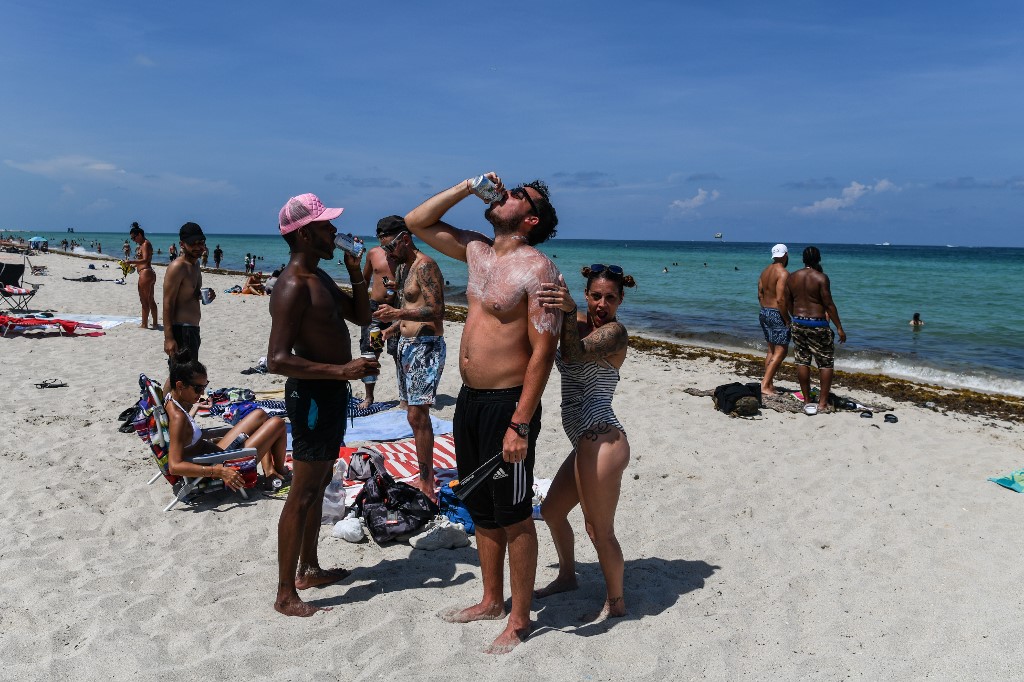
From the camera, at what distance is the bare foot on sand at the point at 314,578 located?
4.04 m

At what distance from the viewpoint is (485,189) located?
3361mm

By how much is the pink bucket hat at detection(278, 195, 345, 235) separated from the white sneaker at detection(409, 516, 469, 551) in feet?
7.19

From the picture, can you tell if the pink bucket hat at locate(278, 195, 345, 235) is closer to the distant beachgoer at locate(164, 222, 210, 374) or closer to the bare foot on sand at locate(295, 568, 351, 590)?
the bare foot on sand at locate(295, 568, 351, 590)

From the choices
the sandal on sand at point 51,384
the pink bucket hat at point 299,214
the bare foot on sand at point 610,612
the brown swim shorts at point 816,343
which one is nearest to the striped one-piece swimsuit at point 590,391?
the bare foot on sand at point 610,612

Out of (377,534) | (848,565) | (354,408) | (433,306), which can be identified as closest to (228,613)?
(377,534)

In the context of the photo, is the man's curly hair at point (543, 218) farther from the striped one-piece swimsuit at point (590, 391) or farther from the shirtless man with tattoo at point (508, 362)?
the striped one-piece swimsuit at point (590, 391)

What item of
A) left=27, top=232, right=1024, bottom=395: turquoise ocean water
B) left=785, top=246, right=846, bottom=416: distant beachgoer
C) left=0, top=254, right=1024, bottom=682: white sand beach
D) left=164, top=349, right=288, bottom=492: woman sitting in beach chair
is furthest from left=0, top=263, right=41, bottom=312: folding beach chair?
left=785, top=246, right=846, bottom=416: distant beachgoer

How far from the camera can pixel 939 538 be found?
16.2ft

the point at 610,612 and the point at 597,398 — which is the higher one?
the point at 597,398

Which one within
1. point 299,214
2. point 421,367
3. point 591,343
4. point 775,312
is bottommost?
point 421,367

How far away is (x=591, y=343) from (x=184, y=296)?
193 inches

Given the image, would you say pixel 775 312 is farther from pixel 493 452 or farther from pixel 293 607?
pixel 293 607

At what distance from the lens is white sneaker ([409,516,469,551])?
4660 mm

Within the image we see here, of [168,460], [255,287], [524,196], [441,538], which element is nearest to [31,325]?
[168,460]
